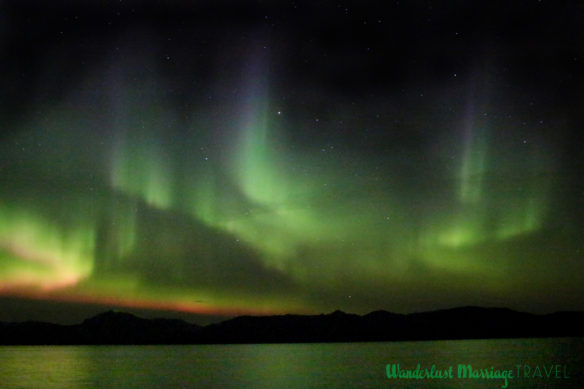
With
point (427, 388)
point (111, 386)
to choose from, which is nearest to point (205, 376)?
point (111, 386)

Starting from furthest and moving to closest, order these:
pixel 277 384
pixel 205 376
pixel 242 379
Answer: pixel 205 376 < pixel 242 379 < pixel 277 384

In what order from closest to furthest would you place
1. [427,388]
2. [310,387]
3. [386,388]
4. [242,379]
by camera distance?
[427,388], [386,388], [310,387], [242,379]

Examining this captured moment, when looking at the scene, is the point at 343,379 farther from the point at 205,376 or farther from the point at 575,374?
the point at 575,374

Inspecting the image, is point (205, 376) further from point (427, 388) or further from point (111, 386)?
point (427, 388)

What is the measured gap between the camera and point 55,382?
54781mm

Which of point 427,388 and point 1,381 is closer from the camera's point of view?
point 427,388

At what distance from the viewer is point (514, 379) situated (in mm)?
44656

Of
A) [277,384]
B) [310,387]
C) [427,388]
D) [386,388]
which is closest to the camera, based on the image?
[427,388]

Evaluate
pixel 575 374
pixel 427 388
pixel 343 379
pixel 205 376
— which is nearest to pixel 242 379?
pixel 205 376

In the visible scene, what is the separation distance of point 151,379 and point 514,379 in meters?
30.8

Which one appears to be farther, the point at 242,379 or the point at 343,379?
the point at 242,379

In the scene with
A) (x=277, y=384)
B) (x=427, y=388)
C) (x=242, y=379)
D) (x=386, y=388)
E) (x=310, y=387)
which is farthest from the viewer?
(x=242, y=379)

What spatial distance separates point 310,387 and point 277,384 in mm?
3962

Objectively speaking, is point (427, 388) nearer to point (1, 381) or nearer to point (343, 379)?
point (343, 379)
